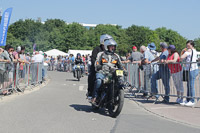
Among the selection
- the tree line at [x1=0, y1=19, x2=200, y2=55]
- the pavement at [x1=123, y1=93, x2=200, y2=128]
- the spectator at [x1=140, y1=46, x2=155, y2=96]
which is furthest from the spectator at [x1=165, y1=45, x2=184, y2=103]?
the tree line at [x1=0, y1=19, x2=200, y2=55]

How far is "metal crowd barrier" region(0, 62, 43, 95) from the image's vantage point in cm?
1168

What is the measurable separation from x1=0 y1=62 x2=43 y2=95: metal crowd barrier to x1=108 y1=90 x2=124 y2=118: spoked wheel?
4.79 meters

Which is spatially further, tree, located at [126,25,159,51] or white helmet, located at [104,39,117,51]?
tree, located at [126,25,159,51]

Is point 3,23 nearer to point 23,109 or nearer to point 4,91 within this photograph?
point 4,91

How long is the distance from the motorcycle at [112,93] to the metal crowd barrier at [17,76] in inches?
171

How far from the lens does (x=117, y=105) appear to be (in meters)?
7.85

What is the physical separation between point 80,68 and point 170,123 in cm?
1643

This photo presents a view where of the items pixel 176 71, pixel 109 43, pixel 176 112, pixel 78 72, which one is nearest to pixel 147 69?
pixel 176 71

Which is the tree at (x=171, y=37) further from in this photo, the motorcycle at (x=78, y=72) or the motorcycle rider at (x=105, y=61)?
the motorcycle rider at (x=105, y=61)

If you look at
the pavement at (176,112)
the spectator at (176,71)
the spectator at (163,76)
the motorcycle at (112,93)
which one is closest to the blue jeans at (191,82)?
the spectator at (176,71)

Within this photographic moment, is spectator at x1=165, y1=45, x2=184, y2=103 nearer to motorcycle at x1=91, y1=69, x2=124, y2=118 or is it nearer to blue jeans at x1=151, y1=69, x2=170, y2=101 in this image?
blue jeans at x1=151, y1=69, x2=170, y2=101

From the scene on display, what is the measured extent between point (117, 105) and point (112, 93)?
32 cm

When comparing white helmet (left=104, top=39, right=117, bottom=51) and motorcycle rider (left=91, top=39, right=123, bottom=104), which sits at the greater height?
white helmet (left=104, top=39, right=117, bottom=51)

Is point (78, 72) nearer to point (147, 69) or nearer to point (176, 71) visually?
point (147, 69)
